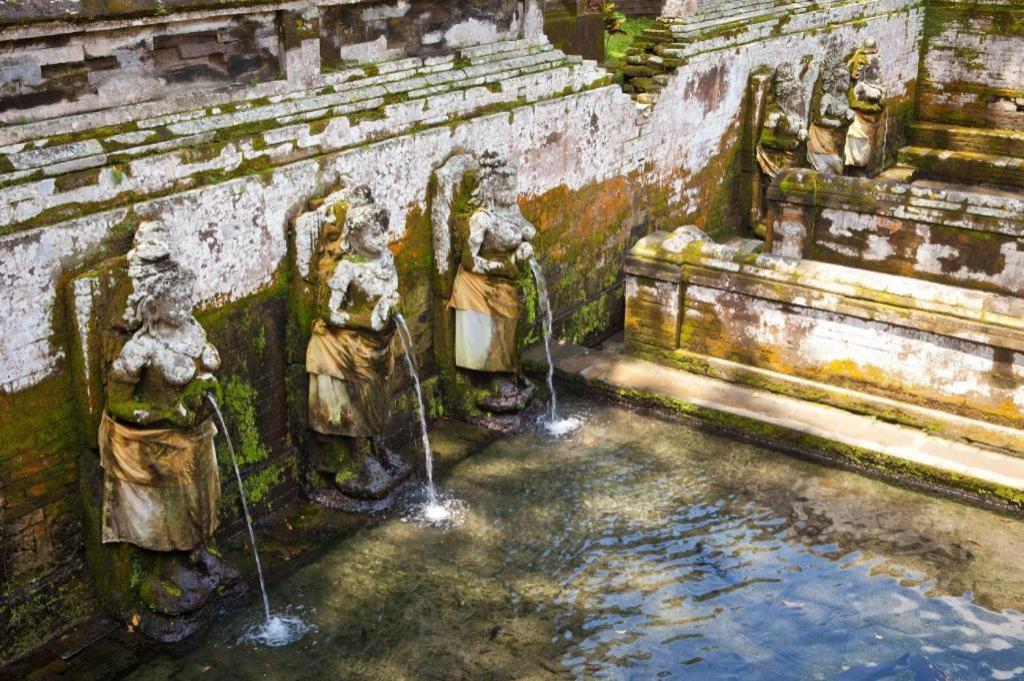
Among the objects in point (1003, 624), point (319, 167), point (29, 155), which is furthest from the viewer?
point (319, 167)

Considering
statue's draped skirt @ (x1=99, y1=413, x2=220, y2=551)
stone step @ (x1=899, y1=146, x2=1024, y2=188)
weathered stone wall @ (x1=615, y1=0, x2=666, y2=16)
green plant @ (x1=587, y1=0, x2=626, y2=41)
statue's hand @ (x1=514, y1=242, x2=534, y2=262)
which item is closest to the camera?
statue's draped skirt @ (x1=99, y1=413, x2=220, y2=551)

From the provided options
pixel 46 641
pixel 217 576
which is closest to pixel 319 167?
pixel 217 576

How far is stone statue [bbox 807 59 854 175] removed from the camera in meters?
13.0

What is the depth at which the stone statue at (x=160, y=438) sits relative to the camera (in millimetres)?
5520

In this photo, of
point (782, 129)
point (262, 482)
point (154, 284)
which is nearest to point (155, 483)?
point (154, 284)

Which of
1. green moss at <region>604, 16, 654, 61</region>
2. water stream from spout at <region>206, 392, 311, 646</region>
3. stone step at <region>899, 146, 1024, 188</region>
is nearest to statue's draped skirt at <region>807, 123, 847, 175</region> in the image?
green moss at <region>604, 16, 654, 61</region>

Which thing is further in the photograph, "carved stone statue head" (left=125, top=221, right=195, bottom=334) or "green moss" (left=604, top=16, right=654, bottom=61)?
"green moss" (left=604, top=16, right=654, bottom=61)

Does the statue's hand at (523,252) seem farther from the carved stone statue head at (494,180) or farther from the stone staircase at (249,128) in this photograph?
the stone staircase at (249,128)

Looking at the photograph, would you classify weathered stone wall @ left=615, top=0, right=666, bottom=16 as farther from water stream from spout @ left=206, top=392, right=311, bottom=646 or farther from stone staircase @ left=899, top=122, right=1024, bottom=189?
water stream from spout @ left=206, top=392, right=311, bottom=646

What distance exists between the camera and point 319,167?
689 cm

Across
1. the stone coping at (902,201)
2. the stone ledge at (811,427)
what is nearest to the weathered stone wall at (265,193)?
the stone ledge at (811,427)

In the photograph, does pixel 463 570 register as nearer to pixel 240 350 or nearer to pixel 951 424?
pixel 240 350

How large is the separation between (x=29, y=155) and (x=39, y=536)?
1.90 meters

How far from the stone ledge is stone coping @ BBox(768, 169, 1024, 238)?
255 cm
